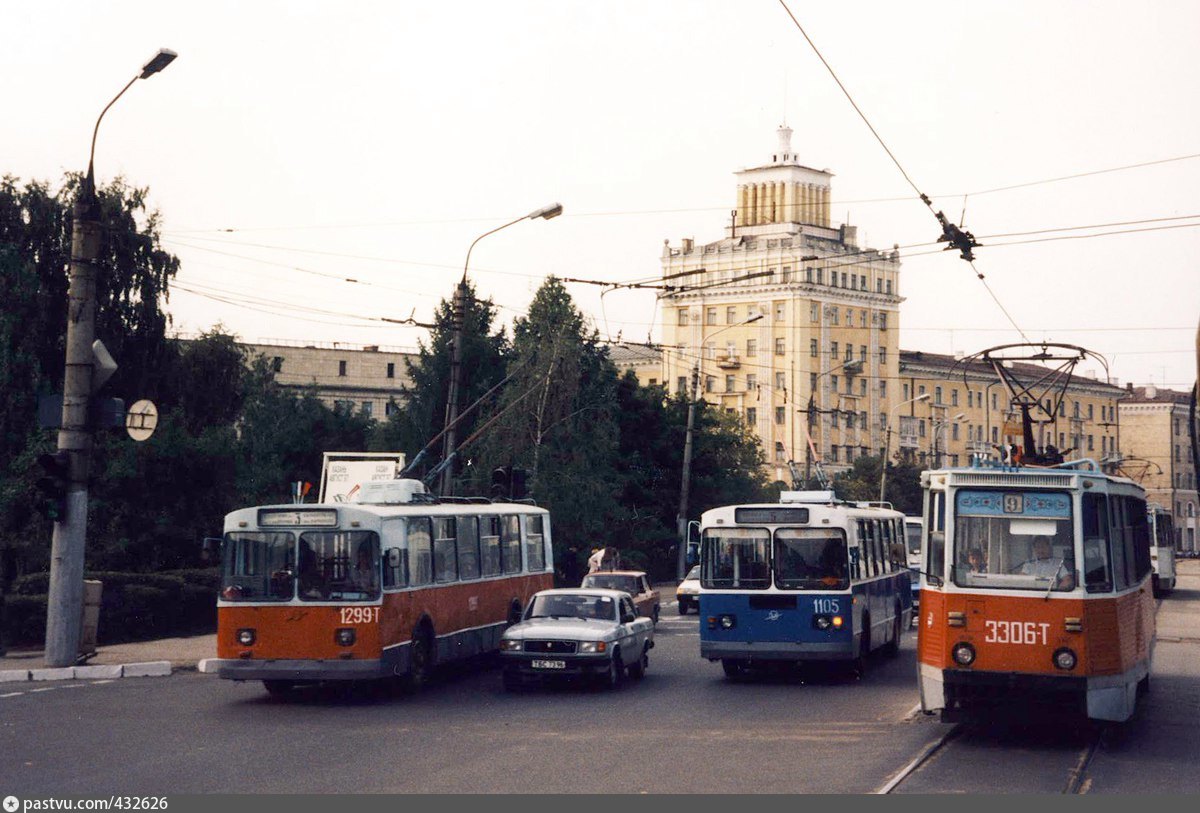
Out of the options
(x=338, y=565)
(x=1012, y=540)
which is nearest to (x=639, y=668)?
(x=338, y=565)

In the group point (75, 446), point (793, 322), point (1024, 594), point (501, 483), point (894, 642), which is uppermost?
point (793, 322)

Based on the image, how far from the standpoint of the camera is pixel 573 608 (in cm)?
2297

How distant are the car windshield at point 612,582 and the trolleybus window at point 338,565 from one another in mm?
12800

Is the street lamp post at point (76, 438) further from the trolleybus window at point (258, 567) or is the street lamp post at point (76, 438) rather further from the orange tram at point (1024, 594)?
the orange tram at point (1024, 594)

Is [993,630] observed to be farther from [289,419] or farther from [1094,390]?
[1094,390]

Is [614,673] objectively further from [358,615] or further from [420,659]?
[358,615]

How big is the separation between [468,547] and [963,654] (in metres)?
10.6

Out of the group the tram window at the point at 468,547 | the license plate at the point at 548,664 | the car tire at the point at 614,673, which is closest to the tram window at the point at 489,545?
the tram window at the point at 468,547

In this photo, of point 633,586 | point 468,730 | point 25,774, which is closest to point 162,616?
point 633,586

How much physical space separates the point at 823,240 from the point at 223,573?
335 ft

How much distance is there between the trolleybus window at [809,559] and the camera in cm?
→ 2334

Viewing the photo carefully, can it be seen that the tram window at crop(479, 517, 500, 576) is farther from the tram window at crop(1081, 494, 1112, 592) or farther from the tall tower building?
the tall tower building

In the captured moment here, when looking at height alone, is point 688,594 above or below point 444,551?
below

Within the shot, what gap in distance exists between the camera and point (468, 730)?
1725cm
